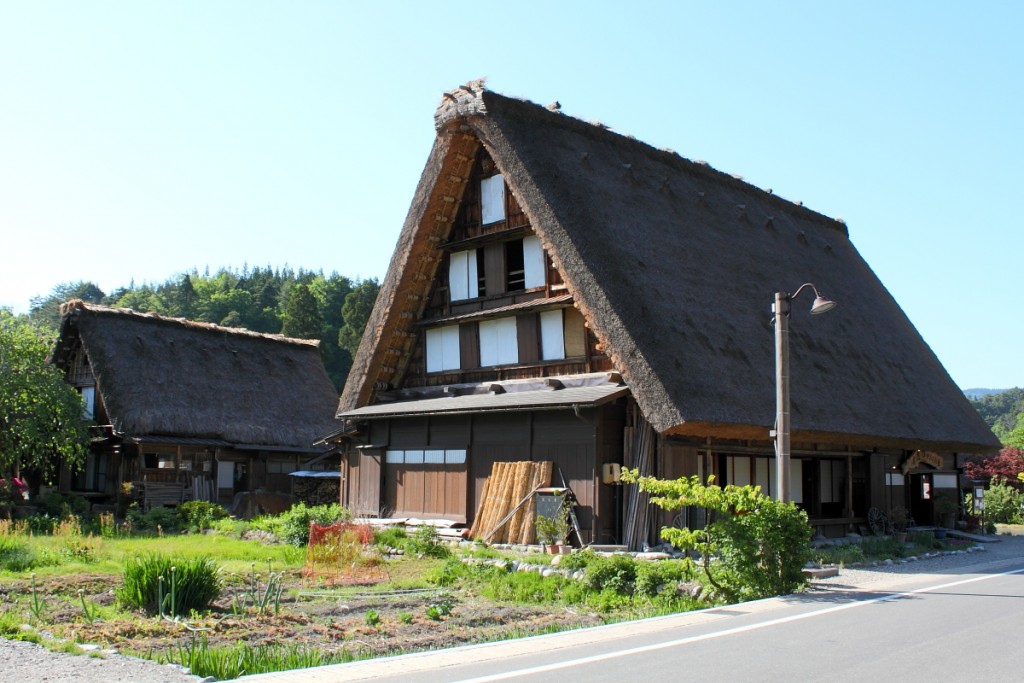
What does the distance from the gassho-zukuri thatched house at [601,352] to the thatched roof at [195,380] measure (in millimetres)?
9143

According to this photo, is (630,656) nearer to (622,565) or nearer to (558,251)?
(622,565)

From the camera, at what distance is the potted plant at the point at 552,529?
19255mm

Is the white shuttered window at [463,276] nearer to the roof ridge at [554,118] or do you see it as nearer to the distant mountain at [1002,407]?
the roof ridge at [554,118]

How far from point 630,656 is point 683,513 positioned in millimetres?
11031

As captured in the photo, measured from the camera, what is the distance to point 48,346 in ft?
98.4

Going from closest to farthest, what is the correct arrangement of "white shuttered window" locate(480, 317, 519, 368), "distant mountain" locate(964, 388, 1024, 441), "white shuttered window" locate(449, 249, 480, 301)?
"white shuttered window" locate(480, 317, 519, 368) → "white shuttered window" locate(449, 249, 480, 301) → "distant mountain" locate(964, 388, 1024, 441)

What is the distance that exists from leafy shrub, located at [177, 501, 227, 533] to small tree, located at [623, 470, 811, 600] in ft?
52.6

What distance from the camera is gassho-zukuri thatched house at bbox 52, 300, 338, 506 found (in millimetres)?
31656

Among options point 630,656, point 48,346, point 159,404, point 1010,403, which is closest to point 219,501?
point 159,404

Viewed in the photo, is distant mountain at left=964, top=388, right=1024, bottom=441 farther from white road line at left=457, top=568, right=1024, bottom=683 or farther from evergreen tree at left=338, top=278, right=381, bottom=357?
white road line at left=457, top=568, right=1024, bottom=683

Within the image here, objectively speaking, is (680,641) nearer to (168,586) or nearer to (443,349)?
(168,586)

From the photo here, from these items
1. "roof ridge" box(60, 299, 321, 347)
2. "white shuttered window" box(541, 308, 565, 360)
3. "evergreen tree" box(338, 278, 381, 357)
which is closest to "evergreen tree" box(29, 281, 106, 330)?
"evergreen tree" box(338, 278, 381, 357)

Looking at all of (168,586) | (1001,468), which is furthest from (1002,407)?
(168,586)

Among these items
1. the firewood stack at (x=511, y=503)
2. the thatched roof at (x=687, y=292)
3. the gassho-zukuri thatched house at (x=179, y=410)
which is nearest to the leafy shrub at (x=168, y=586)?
the thatched roof at (x=687, y=292)
